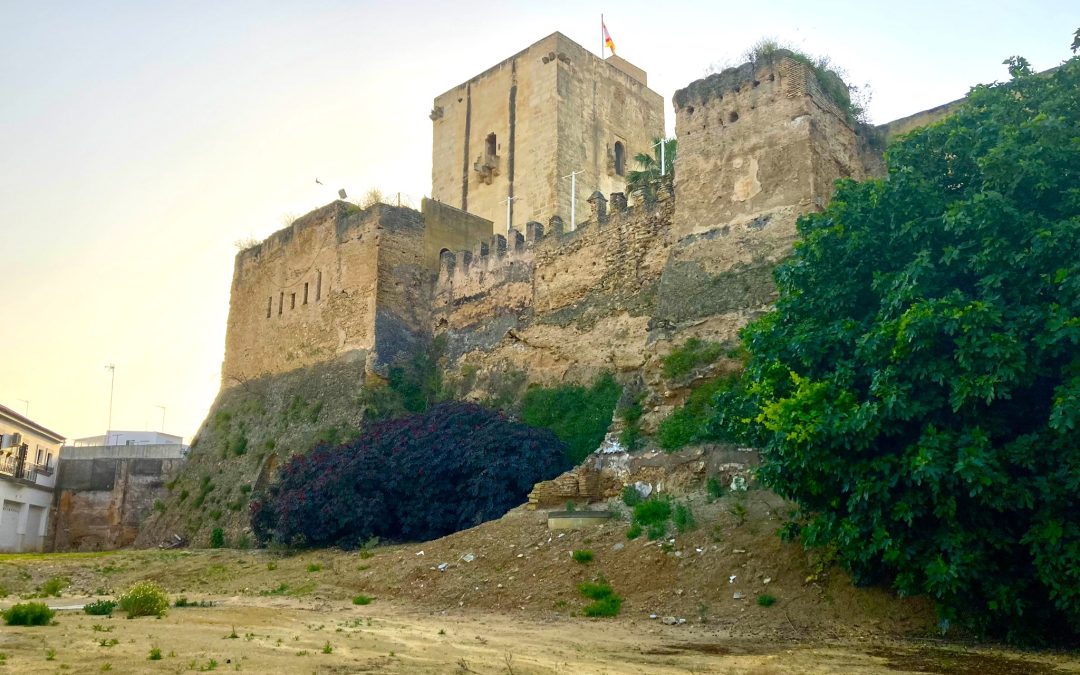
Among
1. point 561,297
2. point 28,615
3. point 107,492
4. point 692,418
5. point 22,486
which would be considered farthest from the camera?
point 107,492

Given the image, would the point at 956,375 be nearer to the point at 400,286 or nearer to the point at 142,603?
the point at 142,603

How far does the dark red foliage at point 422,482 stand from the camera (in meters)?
15.8

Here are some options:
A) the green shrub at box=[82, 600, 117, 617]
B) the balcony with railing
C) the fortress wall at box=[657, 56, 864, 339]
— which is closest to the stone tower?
the fortress wall at box=[657, 56, 864, 339]

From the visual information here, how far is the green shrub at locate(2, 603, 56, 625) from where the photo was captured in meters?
8.48

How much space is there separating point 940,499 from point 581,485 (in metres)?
6.42

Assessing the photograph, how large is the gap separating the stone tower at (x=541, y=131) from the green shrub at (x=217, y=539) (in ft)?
38.1

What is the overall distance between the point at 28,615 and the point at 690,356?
31.4ft

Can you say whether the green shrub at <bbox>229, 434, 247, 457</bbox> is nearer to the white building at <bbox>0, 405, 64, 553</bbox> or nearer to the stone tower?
the white building at <bbox>0, 405, 64, 553</bbox>

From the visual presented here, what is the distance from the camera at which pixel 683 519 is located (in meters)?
12.3

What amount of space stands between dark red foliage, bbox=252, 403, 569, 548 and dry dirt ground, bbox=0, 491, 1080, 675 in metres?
0.64

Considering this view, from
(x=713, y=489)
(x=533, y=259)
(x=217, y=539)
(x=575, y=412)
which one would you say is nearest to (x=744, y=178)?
(x=575, y=412)

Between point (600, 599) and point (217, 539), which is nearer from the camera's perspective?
point (600, 599)

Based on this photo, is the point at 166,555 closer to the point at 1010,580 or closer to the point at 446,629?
the point at 446,629

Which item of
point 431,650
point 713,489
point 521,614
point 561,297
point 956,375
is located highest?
point 561,297
